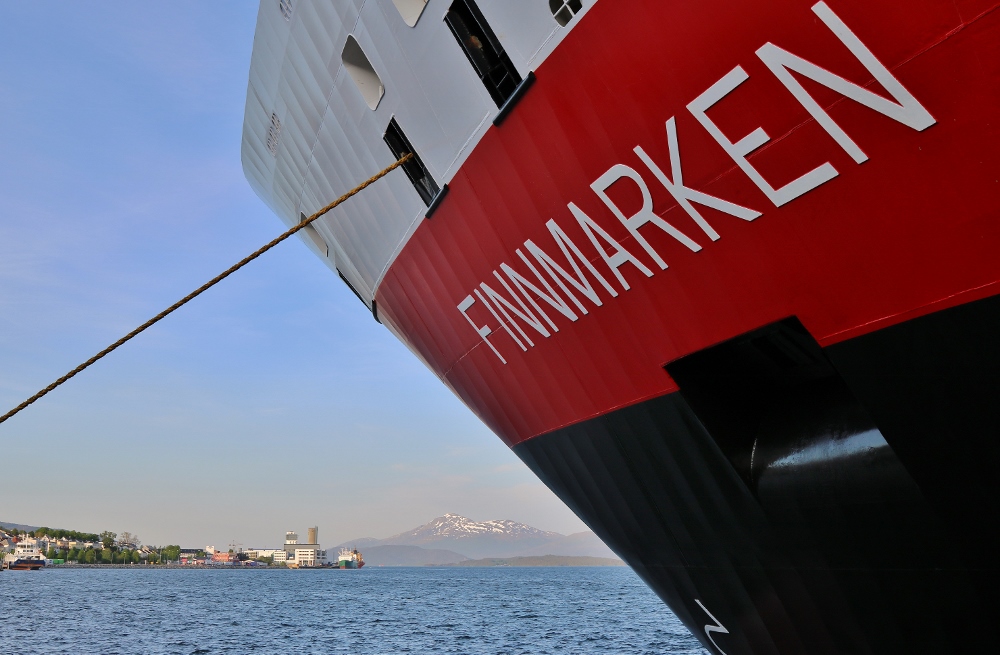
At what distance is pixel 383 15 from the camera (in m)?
6.34

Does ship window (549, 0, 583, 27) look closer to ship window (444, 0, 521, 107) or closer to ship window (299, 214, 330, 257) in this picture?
ship window (444, 0, 521, 107)

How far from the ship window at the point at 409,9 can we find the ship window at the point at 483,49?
1.56 feet

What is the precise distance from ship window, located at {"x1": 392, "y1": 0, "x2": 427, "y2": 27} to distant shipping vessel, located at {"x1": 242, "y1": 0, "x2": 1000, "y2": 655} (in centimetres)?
2

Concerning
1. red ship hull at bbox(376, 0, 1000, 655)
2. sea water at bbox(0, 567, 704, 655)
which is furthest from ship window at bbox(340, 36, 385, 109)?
sea water at bbox(0, 567, 704, 655)

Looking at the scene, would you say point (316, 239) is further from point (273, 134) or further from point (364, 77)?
point (364, 77)

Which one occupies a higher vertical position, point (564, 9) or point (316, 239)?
point (316, 239)

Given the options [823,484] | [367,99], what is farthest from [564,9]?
[823,484]

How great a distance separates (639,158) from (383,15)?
292cm

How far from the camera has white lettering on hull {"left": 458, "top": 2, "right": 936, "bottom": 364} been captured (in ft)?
11.5

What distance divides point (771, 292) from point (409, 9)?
372cm

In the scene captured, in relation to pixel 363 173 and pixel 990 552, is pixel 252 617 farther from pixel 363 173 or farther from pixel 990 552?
pixel 990 552

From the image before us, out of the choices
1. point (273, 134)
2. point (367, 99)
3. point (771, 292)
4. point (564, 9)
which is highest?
point (273, 134)

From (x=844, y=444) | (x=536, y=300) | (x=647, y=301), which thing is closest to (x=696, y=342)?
(x=647, y=301)

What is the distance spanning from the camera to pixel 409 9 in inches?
243
